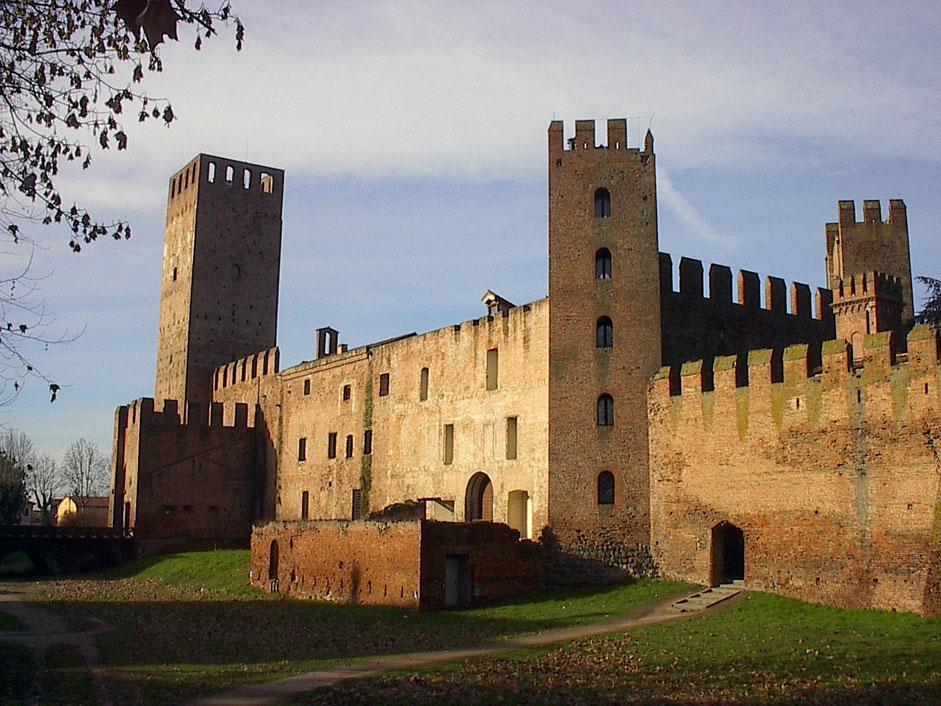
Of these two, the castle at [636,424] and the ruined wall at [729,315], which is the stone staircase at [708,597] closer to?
the castle at [636,424]

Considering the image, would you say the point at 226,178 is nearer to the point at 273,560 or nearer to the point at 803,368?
the point at 273,560

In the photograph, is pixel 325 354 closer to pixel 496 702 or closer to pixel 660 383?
pixel 660 383

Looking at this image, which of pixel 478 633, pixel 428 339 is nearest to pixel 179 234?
pixel 428 339

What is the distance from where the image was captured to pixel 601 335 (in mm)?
27547

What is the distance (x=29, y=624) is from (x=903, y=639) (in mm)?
18566

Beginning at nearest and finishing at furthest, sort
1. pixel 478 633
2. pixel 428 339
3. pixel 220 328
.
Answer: pixel 478 633 → pixel 428 339 → pixel 220 328

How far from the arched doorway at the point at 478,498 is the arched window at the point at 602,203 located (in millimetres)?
8233

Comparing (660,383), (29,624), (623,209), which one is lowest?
(29,624)

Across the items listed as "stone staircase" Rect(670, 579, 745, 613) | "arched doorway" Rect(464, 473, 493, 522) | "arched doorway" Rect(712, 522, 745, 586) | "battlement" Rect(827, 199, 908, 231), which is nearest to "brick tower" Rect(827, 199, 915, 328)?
"battlement" Rect(827, 199, 908, 231)

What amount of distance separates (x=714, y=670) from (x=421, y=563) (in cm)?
1068

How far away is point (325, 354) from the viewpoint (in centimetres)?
4247

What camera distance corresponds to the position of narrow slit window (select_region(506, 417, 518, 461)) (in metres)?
29.6

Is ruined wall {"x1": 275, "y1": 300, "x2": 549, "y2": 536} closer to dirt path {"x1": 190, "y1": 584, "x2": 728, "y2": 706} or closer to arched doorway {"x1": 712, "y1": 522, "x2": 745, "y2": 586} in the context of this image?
arched doorway {"x1": 712, "y1": 522, "x2": 745, "y2": 586}

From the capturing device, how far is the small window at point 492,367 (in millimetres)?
A: 30958
